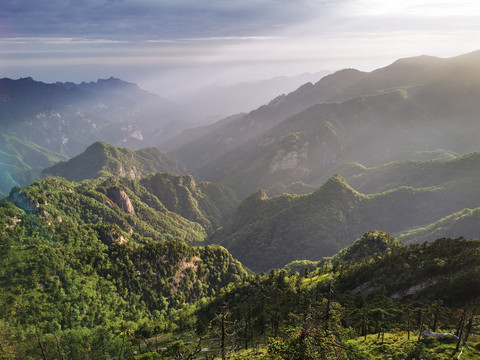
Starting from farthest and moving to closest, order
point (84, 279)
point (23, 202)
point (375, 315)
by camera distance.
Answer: point (23, 202) → point (84, 279) → point (375, 315)

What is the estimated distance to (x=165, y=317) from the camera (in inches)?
5566

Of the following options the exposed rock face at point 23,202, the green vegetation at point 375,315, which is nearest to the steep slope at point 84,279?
the exposed rock face at point 23,202

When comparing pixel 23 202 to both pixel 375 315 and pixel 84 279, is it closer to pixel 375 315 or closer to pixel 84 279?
pixel 84 279

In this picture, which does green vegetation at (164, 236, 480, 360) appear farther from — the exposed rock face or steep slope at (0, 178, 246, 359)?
the exposed rock face

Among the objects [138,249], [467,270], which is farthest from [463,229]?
[138,249]

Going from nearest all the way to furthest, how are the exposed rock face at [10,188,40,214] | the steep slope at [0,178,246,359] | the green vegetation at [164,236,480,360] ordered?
1. the green vegetation at [164,236,480,360]
2. the steep slope at [0,178,246,359]
3. the exposed rock face at [10,188,40,214]

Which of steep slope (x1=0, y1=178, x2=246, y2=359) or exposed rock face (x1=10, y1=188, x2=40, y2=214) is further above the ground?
exposed rock face (x1=10, y1=188, x2=40, y2=214)

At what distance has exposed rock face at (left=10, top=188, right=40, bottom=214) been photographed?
545 feet

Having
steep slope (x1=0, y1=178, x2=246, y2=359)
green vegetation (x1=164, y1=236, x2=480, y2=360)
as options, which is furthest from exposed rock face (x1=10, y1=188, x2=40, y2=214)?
green vegetation (x1=164, y1=236, x2=480, y2=360)

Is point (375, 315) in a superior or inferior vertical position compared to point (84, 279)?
superior

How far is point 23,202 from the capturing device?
16950 cm

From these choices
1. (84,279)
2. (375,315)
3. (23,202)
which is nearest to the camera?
(375,315)

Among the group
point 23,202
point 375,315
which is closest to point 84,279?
point 23,202

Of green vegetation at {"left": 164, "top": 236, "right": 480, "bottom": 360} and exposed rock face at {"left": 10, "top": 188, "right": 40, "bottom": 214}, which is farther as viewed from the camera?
exposed rock face at {"left": 10, "top": 188, "right": 40, "bottom": 214}
